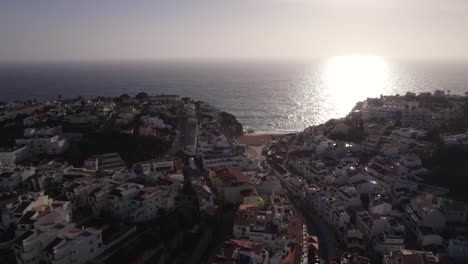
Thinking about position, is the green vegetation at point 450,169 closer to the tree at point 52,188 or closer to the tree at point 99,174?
the tree at point 99,174

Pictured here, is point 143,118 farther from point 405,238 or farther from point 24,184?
point 405,238

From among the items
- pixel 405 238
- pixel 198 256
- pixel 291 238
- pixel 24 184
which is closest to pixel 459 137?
pixel 405 238

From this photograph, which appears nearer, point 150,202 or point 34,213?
point 34,213

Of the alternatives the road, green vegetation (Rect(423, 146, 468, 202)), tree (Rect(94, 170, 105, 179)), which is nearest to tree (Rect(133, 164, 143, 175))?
tree (Rect(94, 170, 105, 179))

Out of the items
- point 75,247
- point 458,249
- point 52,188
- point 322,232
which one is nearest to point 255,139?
point 322,232

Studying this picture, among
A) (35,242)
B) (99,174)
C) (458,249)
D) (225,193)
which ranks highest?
(99,174)

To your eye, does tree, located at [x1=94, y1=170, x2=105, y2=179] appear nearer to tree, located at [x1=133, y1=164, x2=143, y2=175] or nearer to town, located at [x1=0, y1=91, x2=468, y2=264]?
town, located at [x1=0, y1=91, x2=468, y2=264]

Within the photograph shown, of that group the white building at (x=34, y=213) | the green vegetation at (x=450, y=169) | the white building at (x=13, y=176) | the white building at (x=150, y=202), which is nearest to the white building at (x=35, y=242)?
the white building at (x=34, y=213)

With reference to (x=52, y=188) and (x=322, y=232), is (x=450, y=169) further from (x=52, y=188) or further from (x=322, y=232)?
(x=52, y=188)
